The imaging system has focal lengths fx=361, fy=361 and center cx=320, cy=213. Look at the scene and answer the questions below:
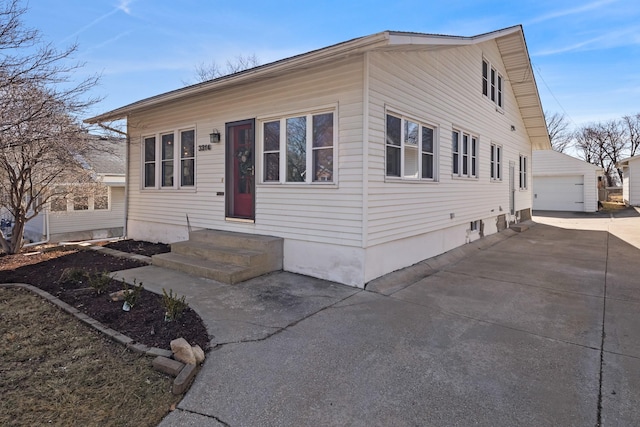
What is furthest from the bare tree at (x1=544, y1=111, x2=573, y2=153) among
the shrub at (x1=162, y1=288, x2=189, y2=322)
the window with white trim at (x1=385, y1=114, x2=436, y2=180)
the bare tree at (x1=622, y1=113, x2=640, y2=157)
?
the shrub at (x1=162, y1=288, x2=189, y2=322)

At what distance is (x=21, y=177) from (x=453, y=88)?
32.9ft

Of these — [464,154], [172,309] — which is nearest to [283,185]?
[172,309]

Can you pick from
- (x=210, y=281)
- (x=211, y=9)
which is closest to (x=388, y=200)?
(x=210, y=281)

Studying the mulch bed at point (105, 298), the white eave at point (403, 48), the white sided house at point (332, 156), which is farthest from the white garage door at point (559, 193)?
the mulch bed at point (105, 298)

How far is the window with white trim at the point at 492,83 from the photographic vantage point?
1063cm

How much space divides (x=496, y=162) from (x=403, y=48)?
295 inches

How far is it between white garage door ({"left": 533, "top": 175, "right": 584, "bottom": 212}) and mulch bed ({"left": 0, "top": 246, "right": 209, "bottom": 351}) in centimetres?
2218

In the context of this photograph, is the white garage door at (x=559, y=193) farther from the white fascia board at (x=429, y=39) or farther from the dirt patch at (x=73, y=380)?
the dirt patch at (x=73, y=380)

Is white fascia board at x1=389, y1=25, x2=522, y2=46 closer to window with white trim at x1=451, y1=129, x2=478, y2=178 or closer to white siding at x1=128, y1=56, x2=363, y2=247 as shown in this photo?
white siding at x1=128, y1=56, x2=363, y2=247

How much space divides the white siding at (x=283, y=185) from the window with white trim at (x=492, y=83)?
22.4 ft

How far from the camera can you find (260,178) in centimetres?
680

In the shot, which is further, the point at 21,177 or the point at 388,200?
the point at 21,177

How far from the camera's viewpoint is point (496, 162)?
1160 centimetres

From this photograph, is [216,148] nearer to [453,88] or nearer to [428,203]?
[428,203]
